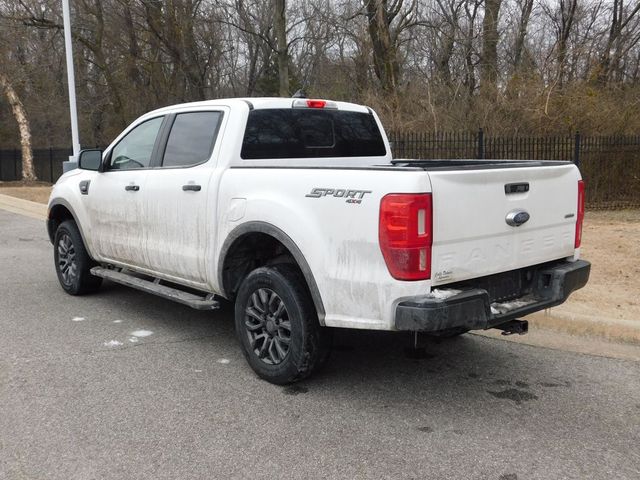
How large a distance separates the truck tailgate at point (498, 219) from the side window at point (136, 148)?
9.98 feet

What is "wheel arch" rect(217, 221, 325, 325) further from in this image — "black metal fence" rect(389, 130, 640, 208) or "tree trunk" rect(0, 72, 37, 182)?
"tree trunk" rect(0, 72, 37, 182)

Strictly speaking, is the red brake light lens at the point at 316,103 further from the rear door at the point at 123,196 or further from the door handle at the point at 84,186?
the door handle at the point at 84,186

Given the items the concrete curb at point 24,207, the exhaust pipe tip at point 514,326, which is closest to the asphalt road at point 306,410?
the exhaust pipe tip at point 514,326

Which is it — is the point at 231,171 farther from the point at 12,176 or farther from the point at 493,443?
the point at 12,176

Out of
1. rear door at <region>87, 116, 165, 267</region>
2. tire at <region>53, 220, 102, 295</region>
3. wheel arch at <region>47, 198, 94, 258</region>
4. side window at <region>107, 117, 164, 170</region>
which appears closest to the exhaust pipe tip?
rear door at <region>87, 116, 165, 267</region>

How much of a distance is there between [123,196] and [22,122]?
70.9 ft

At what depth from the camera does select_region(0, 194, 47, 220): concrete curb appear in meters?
15.0

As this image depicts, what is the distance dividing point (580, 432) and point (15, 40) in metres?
24.7

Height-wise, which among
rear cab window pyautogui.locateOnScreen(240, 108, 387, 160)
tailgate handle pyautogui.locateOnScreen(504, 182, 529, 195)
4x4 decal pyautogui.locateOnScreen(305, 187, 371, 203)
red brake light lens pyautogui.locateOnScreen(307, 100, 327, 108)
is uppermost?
→ red brake light lens pyautogui.locateOnScreen(307, 100, 327, 108)

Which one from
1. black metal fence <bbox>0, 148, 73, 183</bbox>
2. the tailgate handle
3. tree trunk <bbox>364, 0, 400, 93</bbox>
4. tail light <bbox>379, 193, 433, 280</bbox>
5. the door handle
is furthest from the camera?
black metal fence <bbox>0, 148, 73, 183</bbox>

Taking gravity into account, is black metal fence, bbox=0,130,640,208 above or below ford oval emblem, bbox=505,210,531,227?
above

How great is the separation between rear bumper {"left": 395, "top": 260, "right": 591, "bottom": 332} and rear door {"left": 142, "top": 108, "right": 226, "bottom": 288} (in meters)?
1.85

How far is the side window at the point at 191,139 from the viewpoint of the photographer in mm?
5008

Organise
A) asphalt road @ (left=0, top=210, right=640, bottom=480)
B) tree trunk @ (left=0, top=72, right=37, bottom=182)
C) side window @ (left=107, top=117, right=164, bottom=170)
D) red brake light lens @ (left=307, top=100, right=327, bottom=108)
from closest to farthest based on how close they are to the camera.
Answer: asphalt road @ (left=0, top=210, right=640, bottom=480)
red brake light lens @ (left=307, top=100, right=327, bottom=108)
side window @ (left=107, top=117, right=164, bottom=170)
tree trunk @ (left=0, top=72, right=37, bottom=182)
